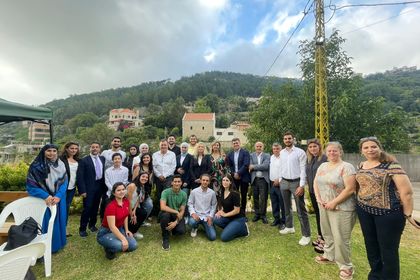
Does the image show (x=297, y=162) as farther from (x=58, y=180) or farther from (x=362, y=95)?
(x=362, y=95)

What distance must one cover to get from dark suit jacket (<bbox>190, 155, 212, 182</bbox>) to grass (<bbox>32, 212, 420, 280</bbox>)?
3.74 feet

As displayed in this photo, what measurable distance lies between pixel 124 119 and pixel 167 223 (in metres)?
80.3

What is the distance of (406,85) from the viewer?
37.5 metres

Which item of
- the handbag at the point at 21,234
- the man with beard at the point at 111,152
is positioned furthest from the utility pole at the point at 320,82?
the handbag at the point at 21,234

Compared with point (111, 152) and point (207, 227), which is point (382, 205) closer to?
point (207, 227)

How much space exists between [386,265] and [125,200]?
10.9 feet

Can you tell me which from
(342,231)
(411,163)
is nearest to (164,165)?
(342,231)

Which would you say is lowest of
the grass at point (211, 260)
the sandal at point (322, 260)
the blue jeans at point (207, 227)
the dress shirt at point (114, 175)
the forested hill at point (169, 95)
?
the grass at point (211, 260)

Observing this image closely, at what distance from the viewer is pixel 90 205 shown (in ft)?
13.8

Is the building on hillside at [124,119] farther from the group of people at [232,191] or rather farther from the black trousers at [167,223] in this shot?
the black trousers at [167,223]

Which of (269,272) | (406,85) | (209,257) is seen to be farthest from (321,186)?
(406,85)

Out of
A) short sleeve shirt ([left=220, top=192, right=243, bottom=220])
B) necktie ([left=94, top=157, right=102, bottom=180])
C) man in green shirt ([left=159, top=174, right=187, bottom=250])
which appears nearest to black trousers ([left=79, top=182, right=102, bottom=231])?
necktie ([left=94, top=157, right=102, bottom=180])

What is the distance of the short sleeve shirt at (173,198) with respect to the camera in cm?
406

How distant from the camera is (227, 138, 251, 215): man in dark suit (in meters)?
4.74
